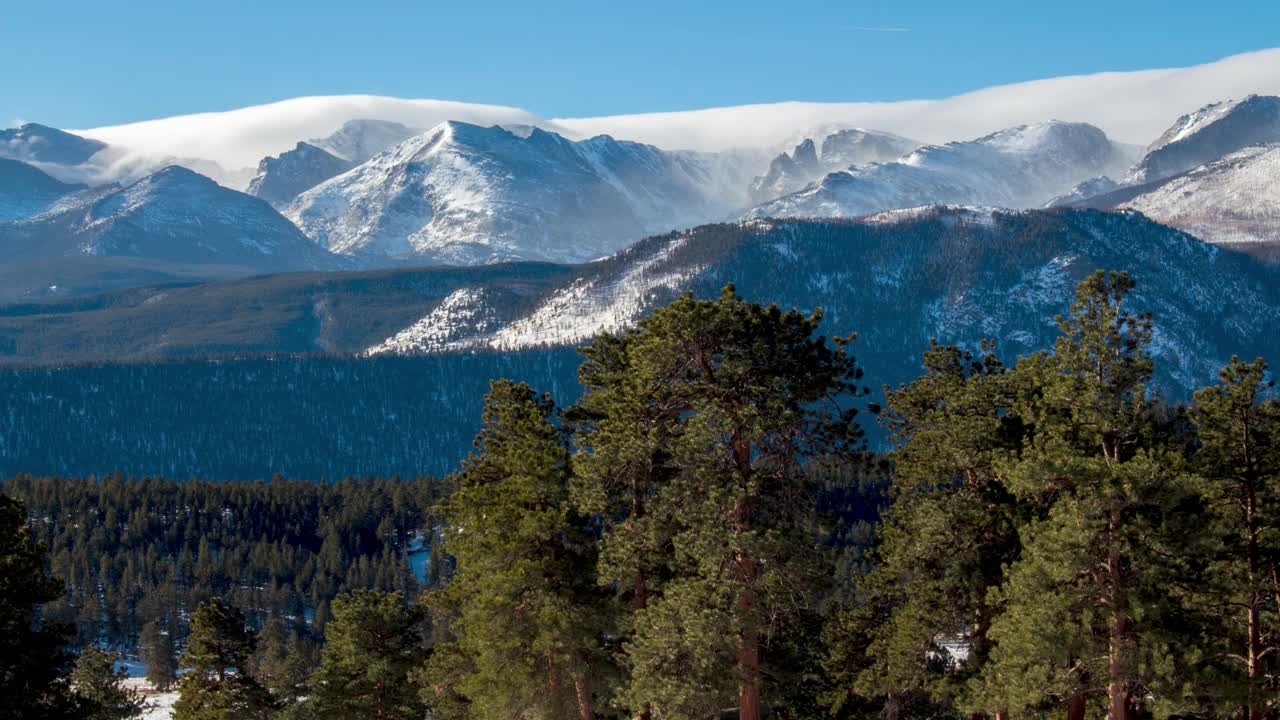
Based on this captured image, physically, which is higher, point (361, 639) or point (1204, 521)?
point (1204, 521)

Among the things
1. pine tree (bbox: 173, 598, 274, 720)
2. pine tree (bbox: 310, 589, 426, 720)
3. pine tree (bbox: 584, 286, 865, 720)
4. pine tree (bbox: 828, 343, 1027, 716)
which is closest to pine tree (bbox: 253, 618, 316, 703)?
pine tree (bbox: 173, 598, 274, 720)

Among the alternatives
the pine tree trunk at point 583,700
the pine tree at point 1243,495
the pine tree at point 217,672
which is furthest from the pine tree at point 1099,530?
the pine tree at point 217,672

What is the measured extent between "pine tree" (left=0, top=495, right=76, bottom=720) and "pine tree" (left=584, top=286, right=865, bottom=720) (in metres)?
16.8

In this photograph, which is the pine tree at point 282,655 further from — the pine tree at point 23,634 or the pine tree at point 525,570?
the pine tree at point 23,634

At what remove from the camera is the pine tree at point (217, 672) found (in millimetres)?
59812

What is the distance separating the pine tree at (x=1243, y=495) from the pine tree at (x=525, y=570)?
763 inches

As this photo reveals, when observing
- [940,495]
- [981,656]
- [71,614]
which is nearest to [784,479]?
[940,495]

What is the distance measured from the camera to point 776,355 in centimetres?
3697

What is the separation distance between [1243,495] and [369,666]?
41807mm

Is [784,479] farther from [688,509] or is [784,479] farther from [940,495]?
[940,495]

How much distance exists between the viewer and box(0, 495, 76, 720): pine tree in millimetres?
36209

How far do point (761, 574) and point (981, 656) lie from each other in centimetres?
1030

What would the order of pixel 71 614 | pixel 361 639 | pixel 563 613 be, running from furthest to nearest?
1. pixel 71 614
2. pixel 361 639
3. pixel 563 613

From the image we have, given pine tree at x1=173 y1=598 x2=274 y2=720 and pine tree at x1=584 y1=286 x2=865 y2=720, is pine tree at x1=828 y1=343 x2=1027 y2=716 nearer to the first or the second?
pine tree at x1=584 y1=286 x2=865 y2=720
